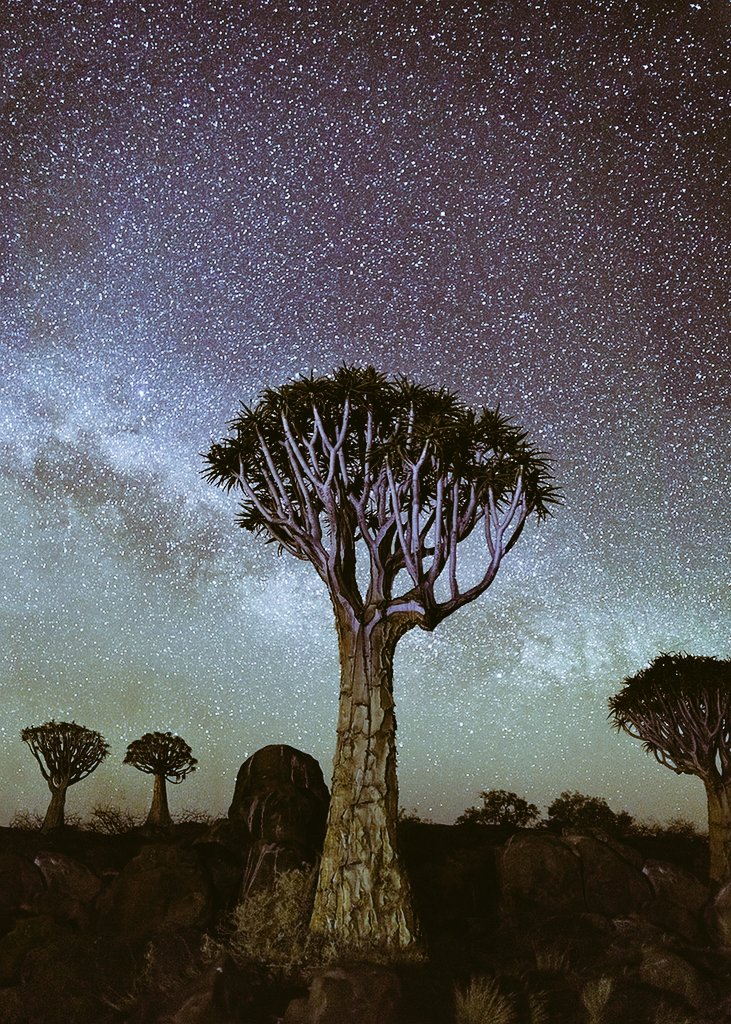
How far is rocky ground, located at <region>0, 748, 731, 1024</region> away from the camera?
29.1 feet

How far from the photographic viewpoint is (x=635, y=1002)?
9203 millimetres

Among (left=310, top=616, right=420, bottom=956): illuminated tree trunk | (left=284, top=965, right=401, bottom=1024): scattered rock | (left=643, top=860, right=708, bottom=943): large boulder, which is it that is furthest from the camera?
(left=643, top=860, right=708, bottom=943): large boulder

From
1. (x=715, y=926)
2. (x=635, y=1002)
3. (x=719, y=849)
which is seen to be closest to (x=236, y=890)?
(x=635, y=1002)

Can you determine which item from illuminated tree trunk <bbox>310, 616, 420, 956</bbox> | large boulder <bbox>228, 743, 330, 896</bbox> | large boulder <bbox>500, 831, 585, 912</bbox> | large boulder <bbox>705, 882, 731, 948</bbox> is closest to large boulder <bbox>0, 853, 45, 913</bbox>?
large boulder <bbox>228, 743, 330, 896</bbox>

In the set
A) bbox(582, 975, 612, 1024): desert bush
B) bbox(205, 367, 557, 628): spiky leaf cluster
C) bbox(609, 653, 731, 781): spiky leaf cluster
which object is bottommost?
bbox(582, 975, 612, 1024): desert bush

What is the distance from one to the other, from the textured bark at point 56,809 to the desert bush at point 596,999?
1842 cm

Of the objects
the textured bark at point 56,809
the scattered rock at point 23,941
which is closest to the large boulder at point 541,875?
the scattered rock at point 23,941

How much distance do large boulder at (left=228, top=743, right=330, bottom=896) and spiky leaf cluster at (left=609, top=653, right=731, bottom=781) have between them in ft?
25.7

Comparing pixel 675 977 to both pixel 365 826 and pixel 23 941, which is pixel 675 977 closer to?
pixel 365 826

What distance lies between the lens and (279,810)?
50.1 feet

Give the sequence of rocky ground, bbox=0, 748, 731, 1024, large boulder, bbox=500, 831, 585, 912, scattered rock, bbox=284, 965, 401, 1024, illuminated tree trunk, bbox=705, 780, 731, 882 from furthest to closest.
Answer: illuminated tree trunk, bbox=705, 780, 731, 882 < large boulder, bbox=500, 831, 585, 912 < rocky ground, bbox=0, 748, 731, 1024 < scattered rock, bbox=284, 965, 401, 1024

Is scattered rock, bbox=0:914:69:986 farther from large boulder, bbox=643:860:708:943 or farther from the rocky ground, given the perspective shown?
large boulder, bbox=643:860:708:943

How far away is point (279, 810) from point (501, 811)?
11.8m

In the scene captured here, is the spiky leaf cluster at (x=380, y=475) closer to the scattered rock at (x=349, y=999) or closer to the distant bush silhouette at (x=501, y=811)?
the scattered rock at (x=349, y=999)
